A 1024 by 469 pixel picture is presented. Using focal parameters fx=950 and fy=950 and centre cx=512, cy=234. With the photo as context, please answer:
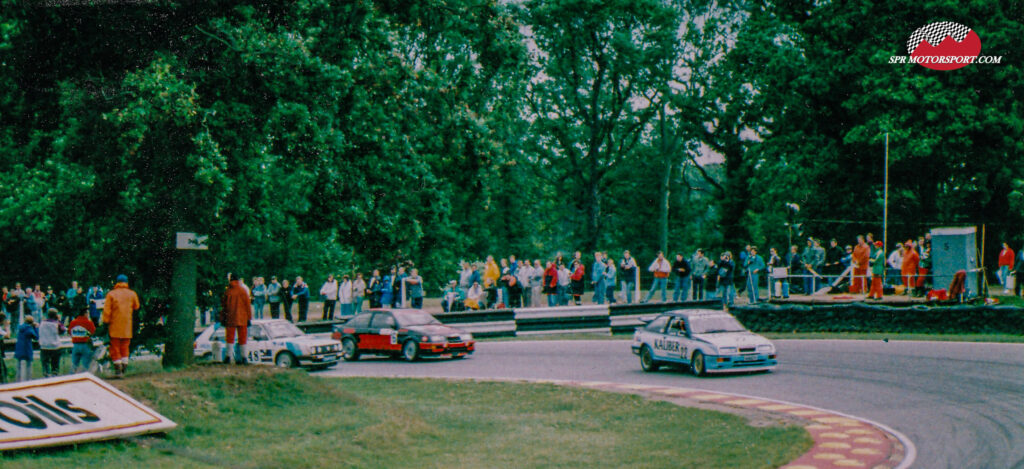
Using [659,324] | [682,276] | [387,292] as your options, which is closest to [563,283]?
[682,276]

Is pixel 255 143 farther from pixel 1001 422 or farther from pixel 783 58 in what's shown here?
pixel 783 58

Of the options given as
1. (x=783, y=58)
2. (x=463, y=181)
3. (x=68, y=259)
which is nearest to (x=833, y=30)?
(x=783, y=58)

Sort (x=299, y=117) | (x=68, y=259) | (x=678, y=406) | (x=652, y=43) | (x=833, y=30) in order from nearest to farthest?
1. (x=678, y=406)
2. (x=299, y=117)
3. (x=68, y=259)
4. (x=833, y=30)
5. (x=652, y=43)

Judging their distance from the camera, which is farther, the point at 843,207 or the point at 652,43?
the point at 652,43

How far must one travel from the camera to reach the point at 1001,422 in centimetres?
1354

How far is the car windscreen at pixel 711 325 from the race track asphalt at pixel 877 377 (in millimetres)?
1024

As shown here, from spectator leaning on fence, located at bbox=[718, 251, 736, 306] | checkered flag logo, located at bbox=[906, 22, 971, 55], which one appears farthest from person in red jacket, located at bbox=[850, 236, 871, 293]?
checkered flag logo, located at bbox=[906, 22, 971, 55]

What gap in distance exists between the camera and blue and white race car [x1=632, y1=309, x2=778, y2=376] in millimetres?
19500

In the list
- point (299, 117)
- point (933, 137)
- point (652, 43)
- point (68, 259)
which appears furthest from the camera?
point (652, 43)

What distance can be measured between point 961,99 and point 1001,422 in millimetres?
22358

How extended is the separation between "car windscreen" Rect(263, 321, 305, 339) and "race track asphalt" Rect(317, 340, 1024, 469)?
140 centimetres

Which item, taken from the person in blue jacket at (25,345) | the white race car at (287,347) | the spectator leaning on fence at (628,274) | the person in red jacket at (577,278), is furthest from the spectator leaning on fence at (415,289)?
the person in blue jacket at (25,345)

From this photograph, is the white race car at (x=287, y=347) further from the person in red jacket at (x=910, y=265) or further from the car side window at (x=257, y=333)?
the person in red jacket at (x=910, y=265)

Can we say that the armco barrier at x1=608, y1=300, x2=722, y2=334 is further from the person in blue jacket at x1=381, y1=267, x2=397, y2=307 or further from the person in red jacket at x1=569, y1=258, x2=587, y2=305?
the person in blue jacket at x1=381, y1=267, x2=397, y2=307
